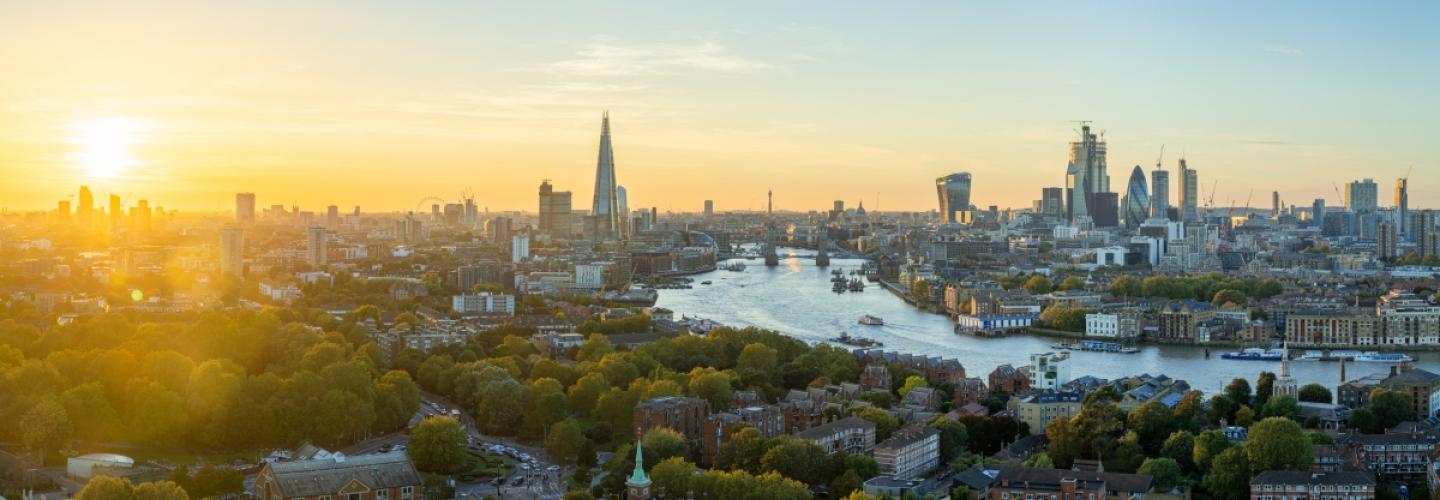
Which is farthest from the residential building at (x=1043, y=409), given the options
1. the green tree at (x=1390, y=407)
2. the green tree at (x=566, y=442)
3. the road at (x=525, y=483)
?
the road at (x=525, y=483)

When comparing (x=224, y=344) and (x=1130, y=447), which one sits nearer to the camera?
(x=1130, y=447)

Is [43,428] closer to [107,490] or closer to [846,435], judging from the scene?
[107,490]

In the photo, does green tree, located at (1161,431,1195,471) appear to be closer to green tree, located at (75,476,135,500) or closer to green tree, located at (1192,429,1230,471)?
green tree, located at (1192,429,1230,471)

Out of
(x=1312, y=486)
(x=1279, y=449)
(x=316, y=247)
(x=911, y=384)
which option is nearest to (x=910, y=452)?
(x=1279, y=449)

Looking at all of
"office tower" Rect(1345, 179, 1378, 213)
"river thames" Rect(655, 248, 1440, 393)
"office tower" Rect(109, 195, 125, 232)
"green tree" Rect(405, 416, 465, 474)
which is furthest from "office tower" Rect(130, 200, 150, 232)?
"office tower" Rect(1345, 179, 1378, 213)

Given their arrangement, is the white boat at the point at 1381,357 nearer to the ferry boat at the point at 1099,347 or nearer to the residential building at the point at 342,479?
the ferry boat at the point at 1099,347

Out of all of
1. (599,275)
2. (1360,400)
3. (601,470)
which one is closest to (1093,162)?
(599,275)

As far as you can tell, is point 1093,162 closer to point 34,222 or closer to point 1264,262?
point 1264,262
